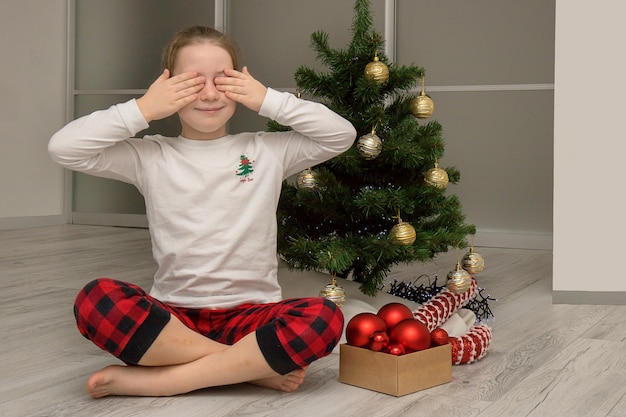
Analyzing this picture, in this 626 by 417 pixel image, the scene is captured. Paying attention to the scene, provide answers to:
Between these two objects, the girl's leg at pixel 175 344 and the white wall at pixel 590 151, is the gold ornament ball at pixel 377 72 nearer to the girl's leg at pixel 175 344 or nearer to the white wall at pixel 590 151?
the white wall at pixel 590 151

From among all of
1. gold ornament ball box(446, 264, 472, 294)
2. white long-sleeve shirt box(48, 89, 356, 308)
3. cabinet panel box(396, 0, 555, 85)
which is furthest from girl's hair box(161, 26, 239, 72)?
cabinet panel box(396, 0, 555, 85)

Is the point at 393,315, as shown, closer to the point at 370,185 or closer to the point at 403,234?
the point at 403,234

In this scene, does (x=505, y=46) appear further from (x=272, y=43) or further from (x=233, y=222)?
(x=233, y=222)

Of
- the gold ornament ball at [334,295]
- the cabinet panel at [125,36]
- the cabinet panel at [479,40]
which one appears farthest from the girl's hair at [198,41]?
the cabinet panel at [125,36]

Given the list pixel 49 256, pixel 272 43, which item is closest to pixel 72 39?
pixel 272 43

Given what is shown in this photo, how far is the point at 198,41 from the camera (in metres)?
1.50

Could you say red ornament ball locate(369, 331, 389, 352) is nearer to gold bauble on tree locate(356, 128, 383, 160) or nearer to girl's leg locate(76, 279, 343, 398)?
girl's leg locate(76, 279, 343, 398)

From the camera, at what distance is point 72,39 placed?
4609mm

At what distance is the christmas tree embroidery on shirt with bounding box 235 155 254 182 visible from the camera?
1515 millimetres

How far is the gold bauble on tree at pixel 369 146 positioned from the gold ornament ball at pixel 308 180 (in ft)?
0.43

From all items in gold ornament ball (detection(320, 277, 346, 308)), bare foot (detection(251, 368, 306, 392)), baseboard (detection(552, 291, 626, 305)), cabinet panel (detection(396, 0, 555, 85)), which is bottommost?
baseboard (detection(552, 291, 626, 305))

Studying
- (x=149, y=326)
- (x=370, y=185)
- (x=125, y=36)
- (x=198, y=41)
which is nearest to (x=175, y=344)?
(x=149, y=326)

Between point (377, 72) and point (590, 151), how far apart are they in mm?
700

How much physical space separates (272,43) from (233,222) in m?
2.64
